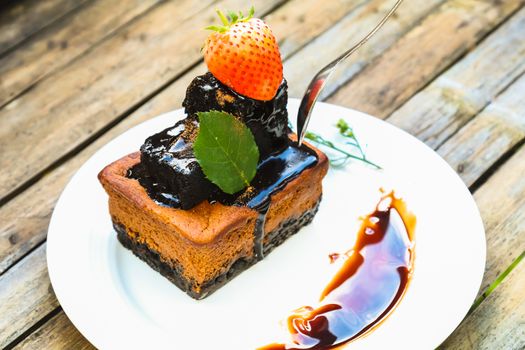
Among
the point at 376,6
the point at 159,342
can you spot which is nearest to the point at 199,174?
the point at 159,342

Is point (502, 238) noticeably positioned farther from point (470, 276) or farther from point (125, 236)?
point (125, 236)

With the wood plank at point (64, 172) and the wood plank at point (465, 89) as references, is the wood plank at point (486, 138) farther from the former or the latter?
the wood plank at point (64, 172)

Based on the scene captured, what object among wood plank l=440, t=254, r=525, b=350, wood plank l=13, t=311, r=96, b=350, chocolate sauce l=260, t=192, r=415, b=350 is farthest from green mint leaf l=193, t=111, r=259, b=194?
wood plank l=440, t=254, r=525, b=350

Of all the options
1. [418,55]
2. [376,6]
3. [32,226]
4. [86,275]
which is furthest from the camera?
[376,6]

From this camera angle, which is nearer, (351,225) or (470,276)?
(470,276)

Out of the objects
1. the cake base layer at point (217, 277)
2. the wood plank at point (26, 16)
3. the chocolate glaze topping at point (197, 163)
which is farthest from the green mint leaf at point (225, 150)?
the wood plank at point (26, 16)

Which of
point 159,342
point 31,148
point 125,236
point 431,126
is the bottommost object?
point 431,126

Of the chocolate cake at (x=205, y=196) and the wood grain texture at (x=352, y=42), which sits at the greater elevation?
the chocolate cake at (x=205, y=196)

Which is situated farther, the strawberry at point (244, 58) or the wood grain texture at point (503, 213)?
the wood grain texture at point (503, 213)
